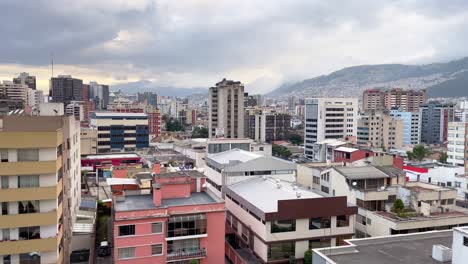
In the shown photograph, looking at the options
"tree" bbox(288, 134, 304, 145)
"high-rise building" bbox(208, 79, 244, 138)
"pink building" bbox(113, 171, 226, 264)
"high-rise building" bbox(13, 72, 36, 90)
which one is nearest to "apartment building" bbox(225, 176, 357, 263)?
"pink building" bbox(113, 171, 226, 264)

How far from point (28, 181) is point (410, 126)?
385 ft

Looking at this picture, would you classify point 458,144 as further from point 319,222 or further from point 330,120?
point 319,222

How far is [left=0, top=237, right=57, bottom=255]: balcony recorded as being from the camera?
67.4ft

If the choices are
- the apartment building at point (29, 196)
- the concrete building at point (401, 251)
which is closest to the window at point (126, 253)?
the apartment building at point (29, 196)

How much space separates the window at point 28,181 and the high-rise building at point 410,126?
113068mm

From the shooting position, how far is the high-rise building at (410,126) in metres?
120

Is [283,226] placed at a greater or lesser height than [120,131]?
lesser

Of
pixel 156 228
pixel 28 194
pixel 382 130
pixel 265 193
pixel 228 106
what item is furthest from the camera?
pixel 228 106

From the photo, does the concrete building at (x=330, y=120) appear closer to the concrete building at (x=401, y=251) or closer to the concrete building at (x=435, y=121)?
the concrete building at (x=435, y=121)

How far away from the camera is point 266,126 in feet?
414

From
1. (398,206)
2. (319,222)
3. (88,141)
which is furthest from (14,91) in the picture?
(398,206)

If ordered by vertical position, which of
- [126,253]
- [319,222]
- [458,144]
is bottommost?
[126,253]

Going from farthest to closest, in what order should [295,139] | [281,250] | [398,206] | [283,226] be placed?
[295,139] → [398,206] → [281,250] → [283,226]

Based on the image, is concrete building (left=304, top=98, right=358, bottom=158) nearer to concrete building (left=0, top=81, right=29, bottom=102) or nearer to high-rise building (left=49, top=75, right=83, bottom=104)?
concrete building (left=0, top=81, right=29, bottom=102)
